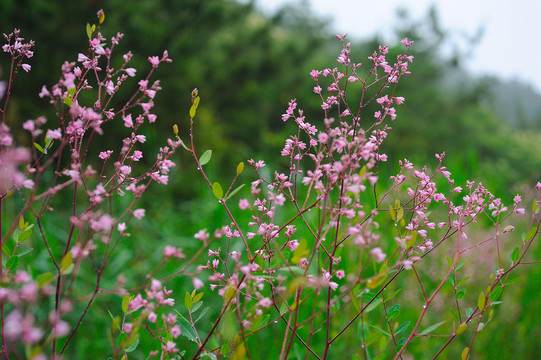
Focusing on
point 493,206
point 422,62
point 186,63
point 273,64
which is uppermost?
point 422,62

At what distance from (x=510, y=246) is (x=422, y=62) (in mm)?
12374

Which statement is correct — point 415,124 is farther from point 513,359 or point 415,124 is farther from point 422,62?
point 513,359

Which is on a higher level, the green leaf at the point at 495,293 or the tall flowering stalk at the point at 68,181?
the tall flowering stalk at the point at 68,181

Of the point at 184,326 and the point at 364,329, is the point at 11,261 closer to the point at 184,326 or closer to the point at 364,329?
the point at 184,326

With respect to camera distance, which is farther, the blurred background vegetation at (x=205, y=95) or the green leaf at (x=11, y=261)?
the blurred background vegetation at (x=205, y=95)

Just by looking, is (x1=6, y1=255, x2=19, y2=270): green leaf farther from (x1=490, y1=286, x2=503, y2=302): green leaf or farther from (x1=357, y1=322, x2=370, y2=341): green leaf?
(x1=490, y1=286, x2=503, y2=302): green leaf

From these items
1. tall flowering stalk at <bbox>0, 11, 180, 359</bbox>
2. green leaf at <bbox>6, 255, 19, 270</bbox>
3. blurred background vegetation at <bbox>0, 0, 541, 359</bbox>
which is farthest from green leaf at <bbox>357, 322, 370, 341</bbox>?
blurred background vegetation at <bbox>0, 0, 541, 359</bbox>

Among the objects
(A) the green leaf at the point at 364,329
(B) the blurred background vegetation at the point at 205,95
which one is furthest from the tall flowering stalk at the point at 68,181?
(B) the blurred background vegetation at the point at 205,95

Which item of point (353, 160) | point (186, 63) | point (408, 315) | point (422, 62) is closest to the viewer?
point (353, 160)

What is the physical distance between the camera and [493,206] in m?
1.00

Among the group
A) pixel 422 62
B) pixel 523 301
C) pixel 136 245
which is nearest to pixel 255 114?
pixel 136 245

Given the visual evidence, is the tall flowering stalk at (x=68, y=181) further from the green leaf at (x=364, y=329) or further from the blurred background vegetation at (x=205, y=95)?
the blurred background vegetation at (x=205, y=95)

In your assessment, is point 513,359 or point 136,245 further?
point 136,245

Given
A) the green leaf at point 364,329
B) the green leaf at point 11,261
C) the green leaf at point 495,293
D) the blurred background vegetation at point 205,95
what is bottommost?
the green leaf at point 364,329
